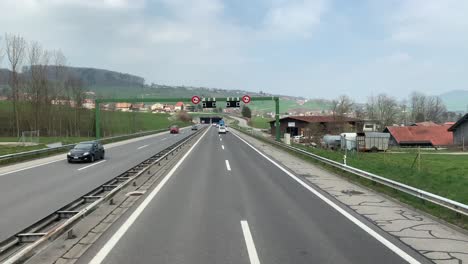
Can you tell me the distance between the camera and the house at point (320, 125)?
60.7 metres

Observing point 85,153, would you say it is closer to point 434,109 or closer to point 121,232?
point 121,232

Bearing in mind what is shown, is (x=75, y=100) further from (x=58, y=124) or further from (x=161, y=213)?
(x=161, y=213)

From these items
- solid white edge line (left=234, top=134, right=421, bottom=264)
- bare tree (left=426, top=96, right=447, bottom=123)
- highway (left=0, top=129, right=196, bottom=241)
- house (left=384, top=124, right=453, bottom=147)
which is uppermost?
bare tree (left=426, top=96, right=447, bottom=123)

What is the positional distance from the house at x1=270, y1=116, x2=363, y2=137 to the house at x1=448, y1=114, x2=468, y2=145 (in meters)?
18.2

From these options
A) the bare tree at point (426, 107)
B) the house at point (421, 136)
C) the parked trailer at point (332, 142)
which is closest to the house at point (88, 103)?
the parked trailer at point (332, 142)

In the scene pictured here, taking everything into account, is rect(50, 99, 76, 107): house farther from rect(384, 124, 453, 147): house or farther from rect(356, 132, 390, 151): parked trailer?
rect(384, 124, 453, 147): house

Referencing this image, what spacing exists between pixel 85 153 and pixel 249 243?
21074mm

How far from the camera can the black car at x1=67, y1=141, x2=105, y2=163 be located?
86.7 feet

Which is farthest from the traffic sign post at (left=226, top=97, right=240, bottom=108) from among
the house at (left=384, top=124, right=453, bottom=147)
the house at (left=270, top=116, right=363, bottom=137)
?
the house at (left=384, top=124, right=453, bottom=147)

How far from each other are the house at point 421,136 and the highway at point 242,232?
68298 mm

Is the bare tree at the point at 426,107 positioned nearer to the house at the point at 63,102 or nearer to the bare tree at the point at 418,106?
the bare tree at the point at 418,106

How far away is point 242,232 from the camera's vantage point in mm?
8844

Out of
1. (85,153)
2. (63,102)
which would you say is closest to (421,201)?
(85,153)

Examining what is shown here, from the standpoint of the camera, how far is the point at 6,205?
Result: 12055 millimetres
